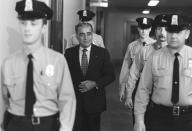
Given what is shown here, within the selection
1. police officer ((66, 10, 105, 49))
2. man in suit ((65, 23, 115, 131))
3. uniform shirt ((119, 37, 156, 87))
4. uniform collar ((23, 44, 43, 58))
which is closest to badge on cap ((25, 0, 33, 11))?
uniform collar ((23, 44, 43, 58))

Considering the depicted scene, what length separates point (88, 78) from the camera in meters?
3.84

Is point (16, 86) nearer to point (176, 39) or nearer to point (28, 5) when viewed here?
point (28, 5)

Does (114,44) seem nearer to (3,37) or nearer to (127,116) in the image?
(127,116)

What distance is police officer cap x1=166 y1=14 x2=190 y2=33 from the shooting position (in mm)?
3003

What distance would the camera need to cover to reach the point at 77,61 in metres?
3.88

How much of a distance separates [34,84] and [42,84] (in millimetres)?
50

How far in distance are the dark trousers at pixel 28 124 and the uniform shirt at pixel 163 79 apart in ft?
3.25

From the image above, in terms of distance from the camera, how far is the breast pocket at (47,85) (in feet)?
7.80

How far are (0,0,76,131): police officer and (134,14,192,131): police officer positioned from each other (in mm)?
908

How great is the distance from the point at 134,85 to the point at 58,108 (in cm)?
210

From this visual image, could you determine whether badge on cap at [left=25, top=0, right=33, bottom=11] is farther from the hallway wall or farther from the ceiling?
the ceiling

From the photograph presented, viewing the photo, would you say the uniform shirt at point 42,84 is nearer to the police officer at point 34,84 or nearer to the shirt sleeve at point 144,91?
the police officer at point 34,84

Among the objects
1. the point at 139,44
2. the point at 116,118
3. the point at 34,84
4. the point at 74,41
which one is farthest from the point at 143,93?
the point at 116,118

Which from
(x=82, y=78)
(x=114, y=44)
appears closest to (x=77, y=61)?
(x=82, y=78)
